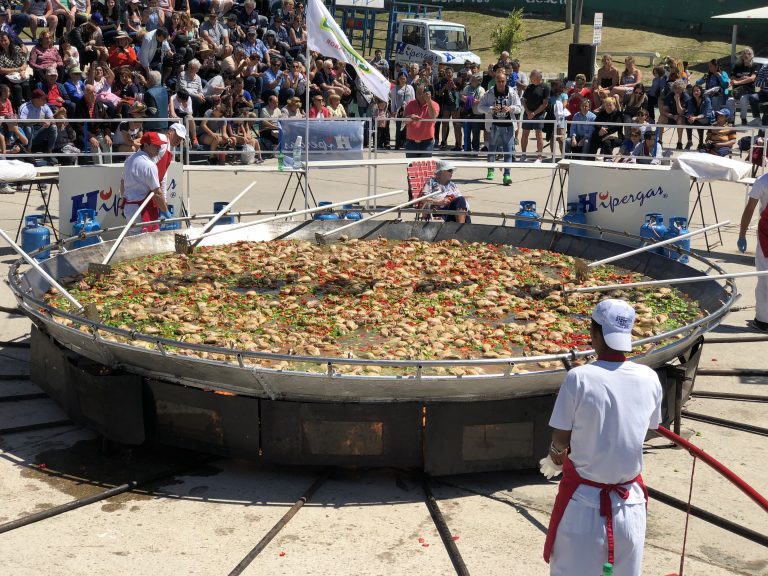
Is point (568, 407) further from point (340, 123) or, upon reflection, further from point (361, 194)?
point (361, 194)

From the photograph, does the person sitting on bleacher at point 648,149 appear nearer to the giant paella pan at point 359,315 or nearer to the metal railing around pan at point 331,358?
the giant paella pan at point 359,315

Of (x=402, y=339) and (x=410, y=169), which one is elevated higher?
(x=410, y=169)

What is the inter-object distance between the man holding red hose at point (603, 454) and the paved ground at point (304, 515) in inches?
63.6

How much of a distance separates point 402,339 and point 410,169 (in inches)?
270

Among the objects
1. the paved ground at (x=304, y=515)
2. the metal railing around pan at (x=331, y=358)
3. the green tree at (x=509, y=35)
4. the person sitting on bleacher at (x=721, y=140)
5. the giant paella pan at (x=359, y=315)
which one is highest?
the green tree at (x=509, y=35)

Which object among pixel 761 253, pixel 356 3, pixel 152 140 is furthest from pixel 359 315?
pixel 356 3

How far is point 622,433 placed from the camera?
516 cm

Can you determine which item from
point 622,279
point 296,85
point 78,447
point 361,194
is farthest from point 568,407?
point 296,85

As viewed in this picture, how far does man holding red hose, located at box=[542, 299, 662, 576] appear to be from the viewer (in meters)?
5.12

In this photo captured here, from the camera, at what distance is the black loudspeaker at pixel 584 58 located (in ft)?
108

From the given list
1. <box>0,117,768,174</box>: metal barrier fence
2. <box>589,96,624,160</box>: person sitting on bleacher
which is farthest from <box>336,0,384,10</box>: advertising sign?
<box>589,96,624,160</box>: person sitting on bleacher

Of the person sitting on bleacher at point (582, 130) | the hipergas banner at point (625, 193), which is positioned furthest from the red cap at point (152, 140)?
the person sitting on bleacher at point (582, 130)

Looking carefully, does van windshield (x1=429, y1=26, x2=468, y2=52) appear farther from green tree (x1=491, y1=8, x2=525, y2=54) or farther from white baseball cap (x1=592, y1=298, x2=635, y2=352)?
white baseball cap (x1=592, y1=298, x2=635, y2=352)

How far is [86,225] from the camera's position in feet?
46.3
